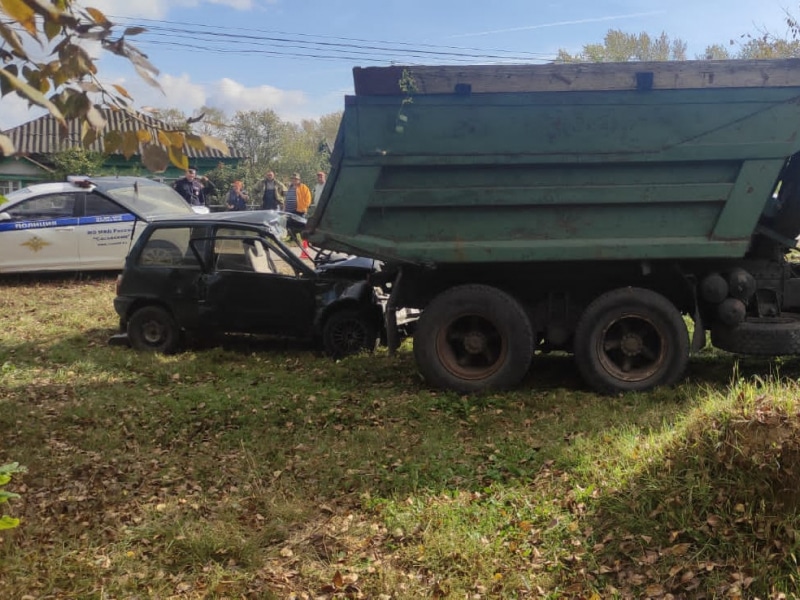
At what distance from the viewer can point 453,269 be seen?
6.37 metres

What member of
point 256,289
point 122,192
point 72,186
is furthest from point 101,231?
point 256,289

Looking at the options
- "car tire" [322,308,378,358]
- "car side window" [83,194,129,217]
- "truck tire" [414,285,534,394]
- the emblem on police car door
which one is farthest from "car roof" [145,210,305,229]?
the emblem on police car door

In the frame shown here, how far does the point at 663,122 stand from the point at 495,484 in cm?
316

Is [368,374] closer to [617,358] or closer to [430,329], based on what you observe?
[430,329]

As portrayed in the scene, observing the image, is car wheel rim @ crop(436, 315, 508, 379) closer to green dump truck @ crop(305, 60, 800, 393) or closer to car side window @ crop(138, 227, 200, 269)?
green dump truck @ crop(305, 60, 800, 393)

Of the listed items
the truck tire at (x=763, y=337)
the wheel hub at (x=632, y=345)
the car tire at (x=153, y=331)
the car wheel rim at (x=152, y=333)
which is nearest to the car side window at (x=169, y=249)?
the car tire at (x=153, y=331)

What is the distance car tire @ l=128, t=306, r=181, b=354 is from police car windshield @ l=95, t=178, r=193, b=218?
3.90m

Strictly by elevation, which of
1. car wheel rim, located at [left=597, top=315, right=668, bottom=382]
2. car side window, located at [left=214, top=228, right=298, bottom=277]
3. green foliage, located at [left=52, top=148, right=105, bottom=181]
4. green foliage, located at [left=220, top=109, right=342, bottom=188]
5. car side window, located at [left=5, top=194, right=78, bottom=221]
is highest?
green foliage, located at [left=220, top=109, right=342, bottom=188]

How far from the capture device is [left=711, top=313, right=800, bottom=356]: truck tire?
5863 millimetres

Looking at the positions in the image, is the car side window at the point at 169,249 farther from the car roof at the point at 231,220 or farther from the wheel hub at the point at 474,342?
the wheel hub at the point at 474,342

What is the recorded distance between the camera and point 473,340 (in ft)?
20.6

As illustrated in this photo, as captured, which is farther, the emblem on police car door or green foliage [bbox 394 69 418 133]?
the emblem on police car door

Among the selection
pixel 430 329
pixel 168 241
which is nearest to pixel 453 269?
pixel 430 329

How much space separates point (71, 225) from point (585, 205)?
31.5 ft
